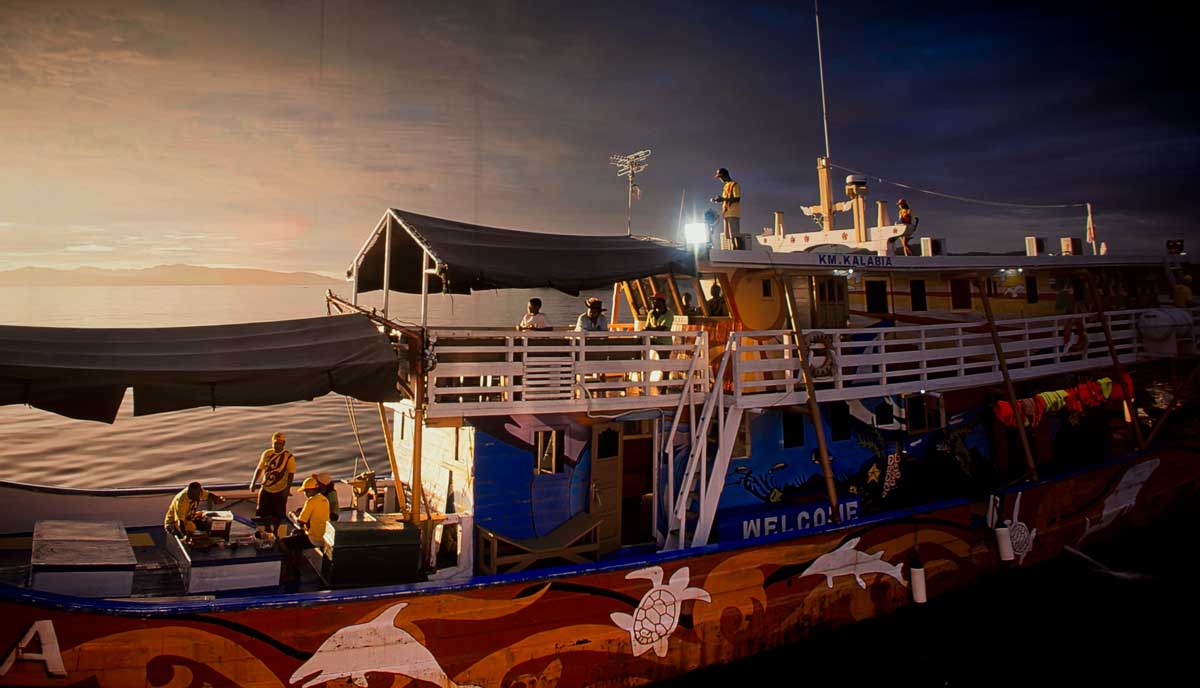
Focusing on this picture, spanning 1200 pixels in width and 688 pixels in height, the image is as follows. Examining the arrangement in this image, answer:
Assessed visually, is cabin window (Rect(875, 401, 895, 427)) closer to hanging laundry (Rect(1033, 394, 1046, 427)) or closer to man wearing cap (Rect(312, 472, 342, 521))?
hanging laundry (Rect(1033, 394, 1046, 427))

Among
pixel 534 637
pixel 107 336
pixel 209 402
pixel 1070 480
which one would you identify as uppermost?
pixel 107 336

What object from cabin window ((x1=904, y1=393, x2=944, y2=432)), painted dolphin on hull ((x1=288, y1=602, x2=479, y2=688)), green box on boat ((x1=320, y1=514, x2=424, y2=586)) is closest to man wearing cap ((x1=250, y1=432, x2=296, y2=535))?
green box on boat ((x1=320, y1=514, x2=424, y2=586))

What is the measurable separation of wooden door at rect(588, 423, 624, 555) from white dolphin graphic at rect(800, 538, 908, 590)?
2.97 meters

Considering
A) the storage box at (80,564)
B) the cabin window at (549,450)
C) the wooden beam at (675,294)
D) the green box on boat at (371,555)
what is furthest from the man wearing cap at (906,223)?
the storage box at (80,564)

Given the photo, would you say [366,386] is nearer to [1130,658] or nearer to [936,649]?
[936,649]

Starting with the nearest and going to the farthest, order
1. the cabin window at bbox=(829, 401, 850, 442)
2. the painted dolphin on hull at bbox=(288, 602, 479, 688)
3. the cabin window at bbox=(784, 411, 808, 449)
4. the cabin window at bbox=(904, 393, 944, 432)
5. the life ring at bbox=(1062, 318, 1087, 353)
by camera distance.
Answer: the painted dolphin on hull at bbox=(288, 602, 479, 688)
the cabin window at bbox=(784, 411, 808, 449)
the cabin window at bbox=(829, 401, 850, 442)
the cabin window at bbox=(904, 393, 944, 432)
the life ring at bbox=(1062, 318, 1087, 353)

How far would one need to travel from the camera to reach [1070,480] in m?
13.5

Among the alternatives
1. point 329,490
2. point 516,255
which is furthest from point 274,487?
point 516,255

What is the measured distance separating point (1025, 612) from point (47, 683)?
49.2 ft

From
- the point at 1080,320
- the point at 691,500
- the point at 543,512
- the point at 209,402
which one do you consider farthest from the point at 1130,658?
the point at 209,402

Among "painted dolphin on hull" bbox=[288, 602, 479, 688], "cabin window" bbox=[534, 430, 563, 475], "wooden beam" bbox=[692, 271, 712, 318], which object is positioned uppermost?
"wooden beam" bbox=[692, 271, 712, 318]

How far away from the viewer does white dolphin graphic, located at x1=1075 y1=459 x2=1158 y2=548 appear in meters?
14.4

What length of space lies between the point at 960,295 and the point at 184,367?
49.2ft

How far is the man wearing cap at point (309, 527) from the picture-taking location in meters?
8.83
